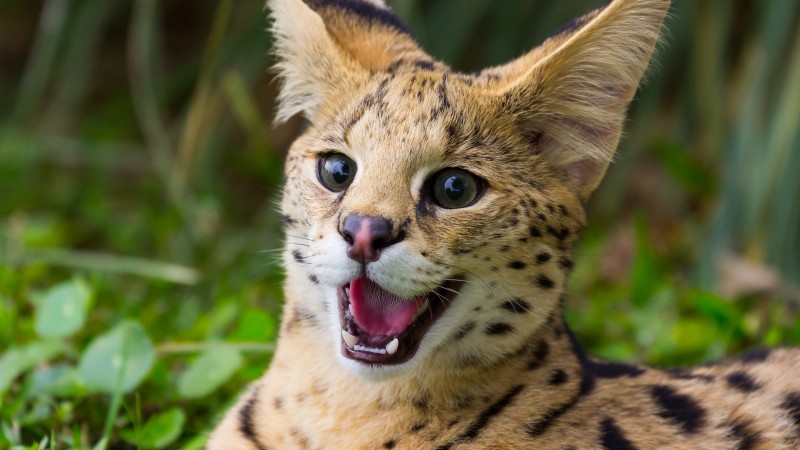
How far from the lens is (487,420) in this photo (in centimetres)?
288

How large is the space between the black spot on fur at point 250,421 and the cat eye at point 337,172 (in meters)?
0.65

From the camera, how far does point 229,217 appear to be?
264 inches

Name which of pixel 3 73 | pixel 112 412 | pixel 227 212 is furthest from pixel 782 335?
pixel 3 73

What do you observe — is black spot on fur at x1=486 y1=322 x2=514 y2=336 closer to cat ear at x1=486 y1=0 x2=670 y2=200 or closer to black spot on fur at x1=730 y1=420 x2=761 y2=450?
cat ear at x1=486 y1=0 x2=670 y2=200

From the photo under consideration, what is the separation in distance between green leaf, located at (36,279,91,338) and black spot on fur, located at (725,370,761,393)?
211 cm

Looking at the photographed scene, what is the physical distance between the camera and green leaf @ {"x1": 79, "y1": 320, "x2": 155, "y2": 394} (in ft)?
11.4

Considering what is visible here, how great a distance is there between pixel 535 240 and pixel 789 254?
10.5ft

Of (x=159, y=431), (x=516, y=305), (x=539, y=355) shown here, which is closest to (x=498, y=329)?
(x=516, y=305)

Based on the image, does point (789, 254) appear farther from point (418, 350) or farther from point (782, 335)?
point (418, 350)

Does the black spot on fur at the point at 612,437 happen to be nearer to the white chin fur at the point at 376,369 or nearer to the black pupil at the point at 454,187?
the white chin fur at the point at 376,369

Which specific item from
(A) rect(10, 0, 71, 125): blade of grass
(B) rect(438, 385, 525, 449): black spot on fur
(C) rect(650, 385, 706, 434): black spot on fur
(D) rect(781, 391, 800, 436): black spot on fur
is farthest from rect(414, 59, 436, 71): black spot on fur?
(A) rect(10, 0, 71, 125): blade of grass

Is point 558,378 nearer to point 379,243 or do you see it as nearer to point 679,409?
point 679,409

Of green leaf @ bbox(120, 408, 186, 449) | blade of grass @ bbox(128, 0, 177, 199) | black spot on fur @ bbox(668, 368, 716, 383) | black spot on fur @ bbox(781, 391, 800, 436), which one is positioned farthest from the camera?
blade of grass @ bbox(128, 0, 177, 199)

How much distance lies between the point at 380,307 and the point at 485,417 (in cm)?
40
